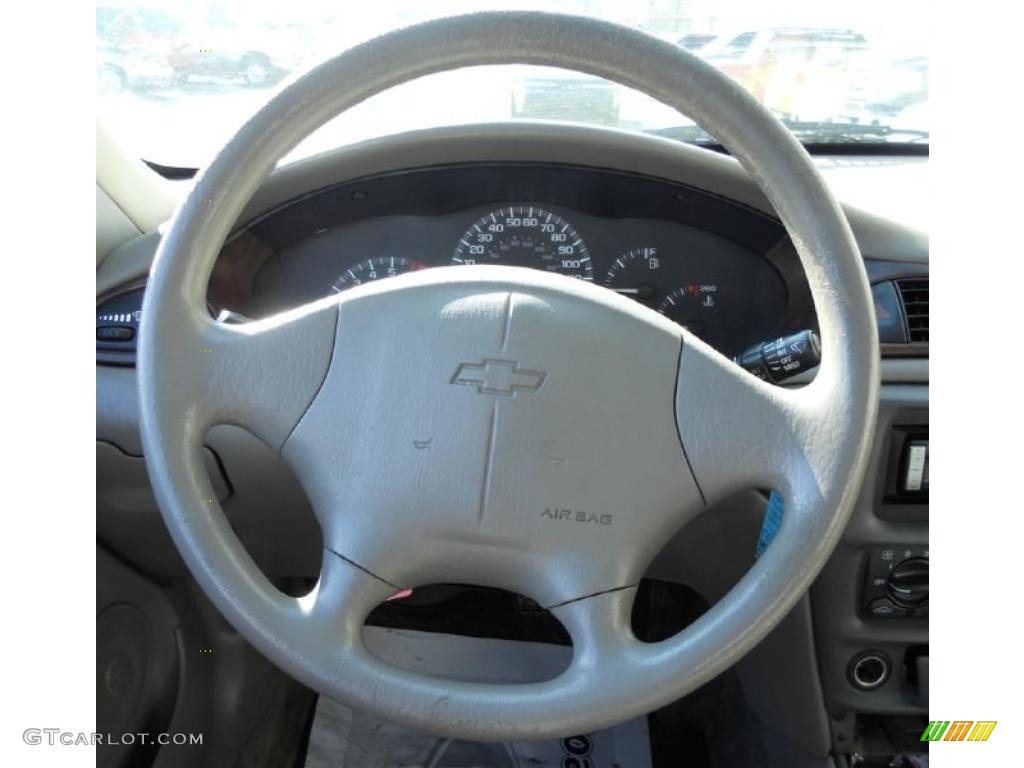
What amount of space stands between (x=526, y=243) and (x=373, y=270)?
0.76 ft

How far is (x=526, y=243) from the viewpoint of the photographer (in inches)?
57.4

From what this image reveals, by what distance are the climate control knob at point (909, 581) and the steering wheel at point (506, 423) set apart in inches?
25.8

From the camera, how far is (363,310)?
102cm

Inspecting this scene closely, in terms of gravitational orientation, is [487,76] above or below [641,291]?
above

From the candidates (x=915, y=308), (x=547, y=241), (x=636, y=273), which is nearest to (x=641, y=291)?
(x=636, y=273)

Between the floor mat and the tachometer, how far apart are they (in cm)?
61

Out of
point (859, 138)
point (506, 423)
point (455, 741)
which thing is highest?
point (859, 138)

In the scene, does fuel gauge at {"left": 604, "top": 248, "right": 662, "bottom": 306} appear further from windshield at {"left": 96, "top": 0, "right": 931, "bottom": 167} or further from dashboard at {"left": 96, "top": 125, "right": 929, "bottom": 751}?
windshield at {"left": 96, "top": 0, "right": 931, "bottom": 167}

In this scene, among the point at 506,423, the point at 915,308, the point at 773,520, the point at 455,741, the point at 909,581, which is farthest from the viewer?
the point at 455,741

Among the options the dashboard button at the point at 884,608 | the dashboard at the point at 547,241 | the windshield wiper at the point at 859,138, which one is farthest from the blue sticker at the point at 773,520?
the windshield wiper at the point at 859,138

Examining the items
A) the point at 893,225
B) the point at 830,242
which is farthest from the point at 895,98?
the point at 830,242

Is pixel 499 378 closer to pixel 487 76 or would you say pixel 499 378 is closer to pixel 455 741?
pixel 487 76

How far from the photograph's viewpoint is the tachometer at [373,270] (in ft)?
4.83

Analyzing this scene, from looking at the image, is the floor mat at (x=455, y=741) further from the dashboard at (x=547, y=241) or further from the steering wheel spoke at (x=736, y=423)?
the steering wheel spoke at (x=736, y=423)
